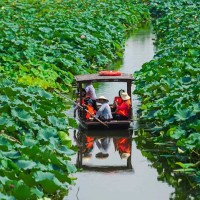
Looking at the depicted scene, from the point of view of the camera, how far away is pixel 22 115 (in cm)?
1195

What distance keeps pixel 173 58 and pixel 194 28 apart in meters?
6.98

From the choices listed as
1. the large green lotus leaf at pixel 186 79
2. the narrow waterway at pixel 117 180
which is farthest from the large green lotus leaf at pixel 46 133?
the large green lotus leaf at pixel 186 79

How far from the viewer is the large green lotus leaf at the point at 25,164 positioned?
9.62 metres

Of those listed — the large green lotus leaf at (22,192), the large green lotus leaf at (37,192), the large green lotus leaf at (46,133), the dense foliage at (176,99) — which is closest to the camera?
the large green lotus leaf at (22,192)

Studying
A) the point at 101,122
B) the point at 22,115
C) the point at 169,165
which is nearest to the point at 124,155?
the point at 169,165

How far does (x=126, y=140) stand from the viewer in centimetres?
1411

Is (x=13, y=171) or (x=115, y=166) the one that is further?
(x=115, y=166)

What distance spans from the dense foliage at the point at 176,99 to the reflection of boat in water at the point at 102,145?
0.62 metres

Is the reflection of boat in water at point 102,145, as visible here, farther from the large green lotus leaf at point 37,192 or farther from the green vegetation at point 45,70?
the large green lotus leaf at point 37,192

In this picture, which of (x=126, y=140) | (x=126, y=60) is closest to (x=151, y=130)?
(x=126, y=140)

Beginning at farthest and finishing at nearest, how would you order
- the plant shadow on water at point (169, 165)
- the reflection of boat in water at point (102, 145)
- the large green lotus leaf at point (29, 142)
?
the reflection of boat in water at point (102, 145), the plant shadow on water at point (169, 165), the large green lotus leaf at point (29, 142)

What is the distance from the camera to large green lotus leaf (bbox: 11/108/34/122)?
11.8 metres

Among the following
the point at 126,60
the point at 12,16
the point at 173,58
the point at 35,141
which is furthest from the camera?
the point at 12,16

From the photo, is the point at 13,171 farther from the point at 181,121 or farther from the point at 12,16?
the point at 12,16
